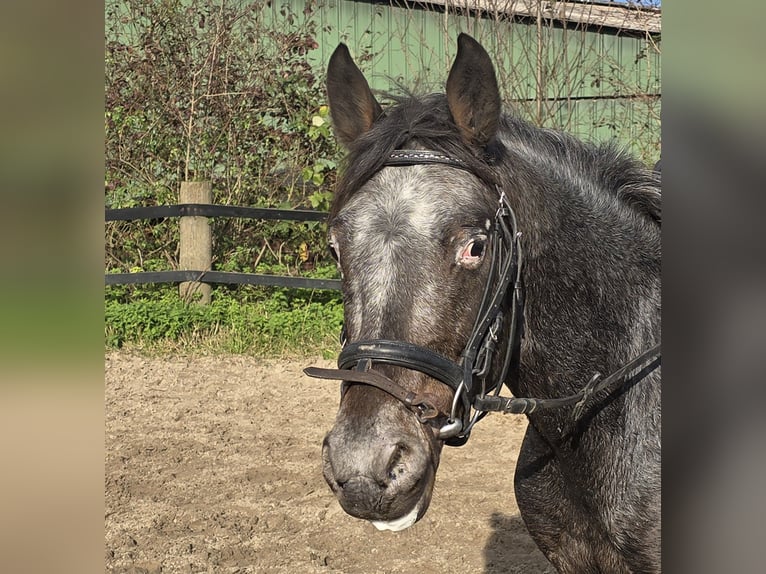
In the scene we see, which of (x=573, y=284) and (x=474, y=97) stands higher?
(x=474, y=97)

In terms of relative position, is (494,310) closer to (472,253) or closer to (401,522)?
(472,253)

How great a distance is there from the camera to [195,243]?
8570mm

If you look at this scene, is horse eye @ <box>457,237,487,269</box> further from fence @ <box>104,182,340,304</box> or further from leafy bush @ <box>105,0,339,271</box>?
leafy bush @ <box>105,0,339,271</box>

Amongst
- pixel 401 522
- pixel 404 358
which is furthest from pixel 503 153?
pixel 401 522

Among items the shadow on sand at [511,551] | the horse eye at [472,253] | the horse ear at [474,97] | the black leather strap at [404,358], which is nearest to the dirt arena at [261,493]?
the shadow on sand at [511,551]

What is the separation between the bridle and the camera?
1.83 metres

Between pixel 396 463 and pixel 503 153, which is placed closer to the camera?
pixel 396 463

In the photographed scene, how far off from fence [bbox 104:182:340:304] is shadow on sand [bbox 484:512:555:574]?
14.0 feet

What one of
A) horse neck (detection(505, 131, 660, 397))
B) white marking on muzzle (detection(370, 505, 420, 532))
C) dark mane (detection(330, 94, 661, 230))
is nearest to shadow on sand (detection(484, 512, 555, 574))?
horse neck (detection(505, 131, 660, 397))

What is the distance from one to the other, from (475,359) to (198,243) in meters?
6.99

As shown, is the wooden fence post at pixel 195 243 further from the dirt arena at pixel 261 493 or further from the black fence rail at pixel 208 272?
the dirt arena at pixel 261 493

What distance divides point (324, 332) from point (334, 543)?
3.92m

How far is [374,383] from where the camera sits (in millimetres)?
1788
